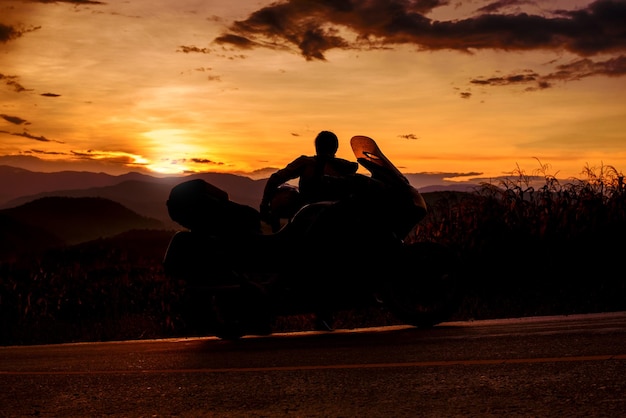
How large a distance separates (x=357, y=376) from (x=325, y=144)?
151 inches

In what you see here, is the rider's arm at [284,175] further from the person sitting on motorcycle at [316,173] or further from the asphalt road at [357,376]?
the asphalt road at [357,376]

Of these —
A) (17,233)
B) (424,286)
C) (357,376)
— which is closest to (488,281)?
(424,286)

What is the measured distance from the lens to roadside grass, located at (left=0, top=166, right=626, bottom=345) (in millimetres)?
12102

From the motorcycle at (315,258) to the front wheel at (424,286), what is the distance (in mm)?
10

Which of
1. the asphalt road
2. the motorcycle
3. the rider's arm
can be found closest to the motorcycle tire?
the motorcycle

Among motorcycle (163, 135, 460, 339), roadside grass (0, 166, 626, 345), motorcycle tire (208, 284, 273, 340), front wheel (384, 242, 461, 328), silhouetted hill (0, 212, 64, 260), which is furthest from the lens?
silhouetted hill (0, 212, 64, 260)

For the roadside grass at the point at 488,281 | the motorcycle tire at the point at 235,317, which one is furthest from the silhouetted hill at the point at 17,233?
the motorcycle tire at the point at 235,317

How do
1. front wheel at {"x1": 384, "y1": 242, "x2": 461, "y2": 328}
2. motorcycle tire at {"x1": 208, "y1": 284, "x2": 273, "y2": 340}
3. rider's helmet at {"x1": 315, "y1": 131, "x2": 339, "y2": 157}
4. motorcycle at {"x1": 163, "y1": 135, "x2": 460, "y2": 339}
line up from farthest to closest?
rider's helmet at {"x1": 315, "y1": 131, "x2": 339, "y2": 157} → motorcycle tire at {"x1": 208, "y1": 284, "x2": 273, "y2": 340} → front wheel at {"x1": 384, "y1": 242, "x2": 461, "y2": 328} → motorcycle at {"x1": 163, "y1": 135, "x2": 460, "y2": 339}

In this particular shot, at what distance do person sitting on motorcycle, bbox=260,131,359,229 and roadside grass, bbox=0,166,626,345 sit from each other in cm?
170

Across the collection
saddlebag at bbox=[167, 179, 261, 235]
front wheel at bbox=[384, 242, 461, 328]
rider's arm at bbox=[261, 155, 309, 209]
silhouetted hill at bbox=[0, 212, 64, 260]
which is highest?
rider's arm at bbox=[261, 155, 309, 209]

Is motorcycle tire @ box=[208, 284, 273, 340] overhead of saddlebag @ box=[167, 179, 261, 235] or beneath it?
beneath

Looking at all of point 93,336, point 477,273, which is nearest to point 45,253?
point 93,336

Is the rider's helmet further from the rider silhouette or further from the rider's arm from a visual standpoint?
the rider's arm

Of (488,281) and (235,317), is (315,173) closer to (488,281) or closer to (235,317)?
(235,317)
